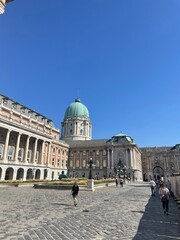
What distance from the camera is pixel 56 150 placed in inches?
3172

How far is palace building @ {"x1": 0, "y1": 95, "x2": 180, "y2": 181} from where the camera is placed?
2047 inches

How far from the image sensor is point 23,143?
5834cm

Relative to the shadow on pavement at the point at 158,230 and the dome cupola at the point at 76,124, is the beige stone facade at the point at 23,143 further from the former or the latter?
the shadow on pavement at the point at 158,230

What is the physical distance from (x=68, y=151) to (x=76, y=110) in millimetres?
27725

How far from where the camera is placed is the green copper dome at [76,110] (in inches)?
4422

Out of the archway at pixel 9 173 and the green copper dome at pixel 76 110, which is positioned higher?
the green copper dome at pixel 76 110

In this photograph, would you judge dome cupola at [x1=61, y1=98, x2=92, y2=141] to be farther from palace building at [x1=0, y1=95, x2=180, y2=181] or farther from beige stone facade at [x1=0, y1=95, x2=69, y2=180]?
beige stone facade at [x1=0, y1=95, x2=69, y2=180]

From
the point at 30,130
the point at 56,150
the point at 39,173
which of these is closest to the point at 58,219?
the point at 30,130

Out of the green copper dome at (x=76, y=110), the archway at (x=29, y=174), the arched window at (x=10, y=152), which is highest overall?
the green copper dome at (x=76, y=110)

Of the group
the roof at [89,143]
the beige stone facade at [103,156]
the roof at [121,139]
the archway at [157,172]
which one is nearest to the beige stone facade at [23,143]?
the beige stone facade at [103,156]

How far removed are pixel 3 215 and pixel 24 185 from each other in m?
28.6

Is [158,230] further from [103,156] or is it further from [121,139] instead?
[121,139]

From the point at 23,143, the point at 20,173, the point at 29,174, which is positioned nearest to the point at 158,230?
the point at 20,173

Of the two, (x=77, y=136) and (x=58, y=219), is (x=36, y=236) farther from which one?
(x=77, y=136)
